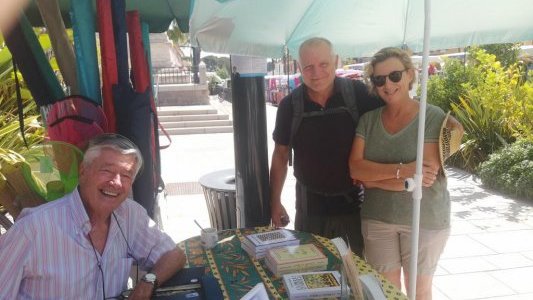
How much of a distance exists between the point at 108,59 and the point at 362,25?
6.34 ft

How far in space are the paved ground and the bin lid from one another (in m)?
1.32

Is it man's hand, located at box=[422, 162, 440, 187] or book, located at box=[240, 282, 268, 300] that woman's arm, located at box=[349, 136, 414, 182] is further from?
book, located at box=[240, 282, 268, 300]

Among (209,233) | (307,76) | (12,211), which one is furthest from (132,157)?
(307,76)

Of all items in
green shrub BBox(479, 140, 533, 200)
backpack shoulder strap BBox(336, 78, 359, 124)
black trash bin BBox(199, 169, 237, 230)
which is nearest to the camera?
backpack shoulder strap BBox(336, 78, 359, 124)

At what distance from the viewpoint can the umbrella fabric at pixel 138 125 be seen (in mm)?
2154

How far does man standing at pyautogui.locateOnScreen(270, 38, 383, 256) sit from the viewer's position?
102 inches

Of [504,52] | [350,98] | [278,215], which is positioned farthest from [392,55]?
[504,52]

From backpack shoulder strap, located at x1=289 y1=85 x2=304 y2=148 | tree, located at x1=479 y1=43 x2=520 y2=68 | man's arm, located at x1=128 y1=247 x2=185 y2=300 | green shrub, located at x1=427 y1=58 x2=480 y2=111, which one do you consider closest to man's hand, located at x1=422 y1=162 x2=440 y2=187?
backpack shoulder strap, located at x1=289 y1=85 x2=304 y2=148

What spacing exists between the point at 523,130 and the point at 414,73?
5.35 m

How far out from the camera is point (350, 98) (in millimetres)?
2637

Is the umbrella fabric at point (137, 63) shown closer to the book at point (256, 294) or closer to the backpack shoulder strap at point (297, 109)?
the backpack shoulder strap at point (297, 109)

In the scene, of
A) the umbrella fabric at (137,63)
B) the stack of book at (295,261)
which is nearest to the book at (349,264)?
the stack of book at (295,261)

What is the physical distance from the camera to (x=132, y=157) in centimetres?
183

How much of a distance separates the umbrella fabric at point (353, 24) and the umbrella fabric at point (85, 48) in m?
0.54
